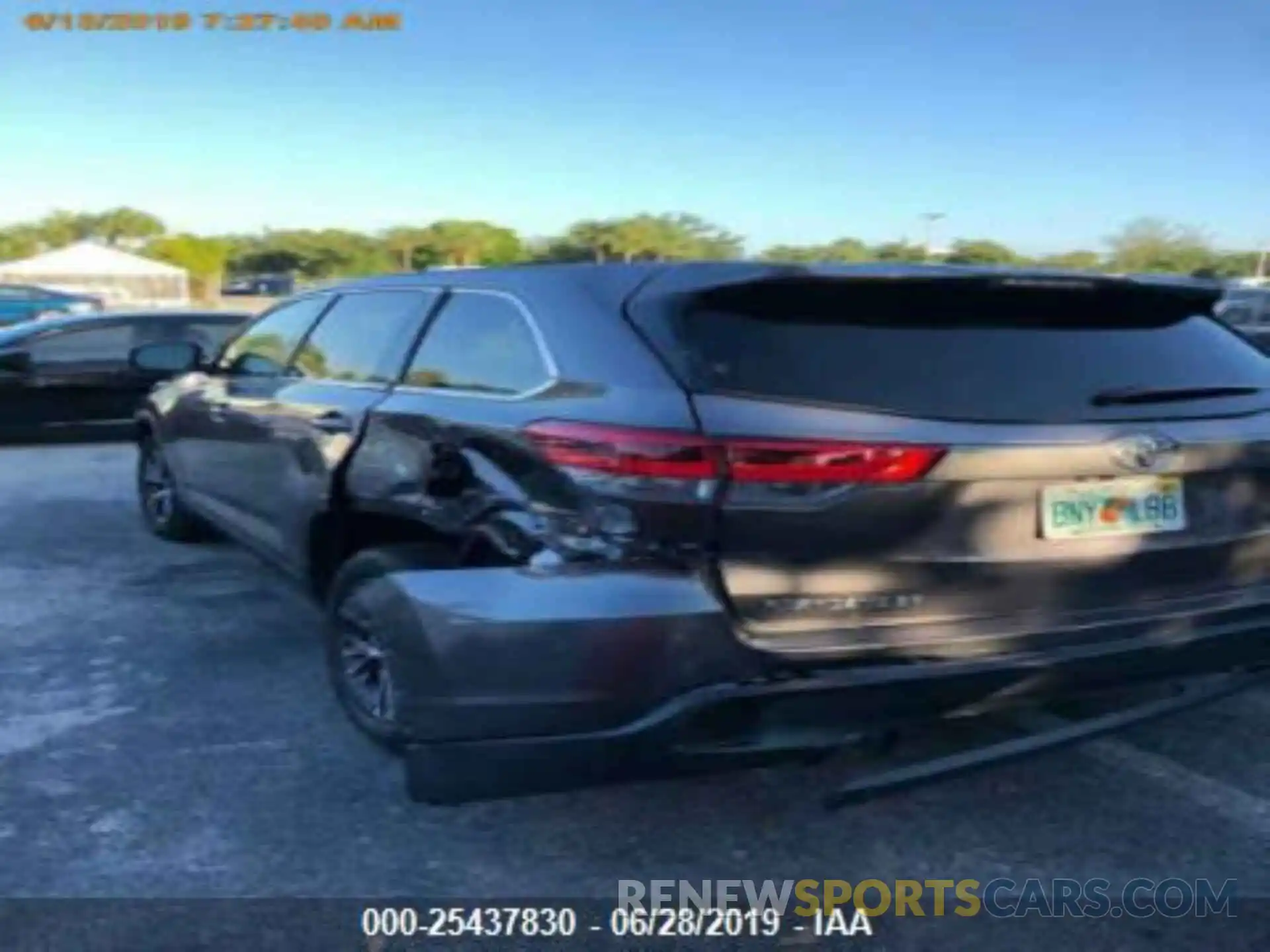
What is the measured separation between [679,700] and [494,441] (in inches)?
32.8

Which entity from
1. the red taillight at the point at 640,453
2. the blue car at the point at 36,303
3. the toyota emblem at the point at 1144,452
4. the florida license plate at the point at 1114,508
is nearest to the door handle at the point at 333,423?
the red taillight at the point at 640,453

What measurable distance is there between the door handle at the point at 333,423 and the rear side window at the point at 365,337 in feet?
0.45

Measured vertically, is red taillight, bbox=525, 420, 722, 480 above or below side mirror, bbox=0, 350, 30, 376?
above

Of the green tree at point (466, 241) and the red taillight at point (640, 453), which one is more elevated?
the green tree at point (466, 241)

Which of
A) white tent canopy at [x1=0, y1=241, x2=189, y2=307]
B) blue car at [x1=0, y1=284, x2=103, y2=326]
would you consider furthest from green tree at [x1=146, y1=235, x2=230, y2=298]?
blue car at [x1=0, y1=284, x2=103, y2=326]

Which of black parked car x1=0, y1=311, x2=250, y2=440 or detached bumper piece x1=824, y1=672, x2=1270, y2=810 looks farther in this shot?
black parked car x1=0, y1=311, x2=250, y2=440

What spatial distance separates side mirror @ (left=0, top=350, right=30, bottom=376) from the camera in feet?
31.6

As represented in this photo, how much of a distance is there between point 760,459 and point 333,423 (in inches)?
73.8

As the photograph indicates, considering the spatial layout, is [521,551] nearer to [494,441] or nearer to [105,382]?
[494,441]

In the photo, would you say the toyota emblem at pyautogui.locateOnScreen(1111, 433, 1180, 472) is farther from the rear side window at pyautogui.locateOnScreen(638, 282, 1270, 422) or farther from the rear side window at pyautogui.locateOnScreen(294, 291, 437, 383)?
the rear side window at pyautogui.locateOnScreen(294, 291, 437, 383)

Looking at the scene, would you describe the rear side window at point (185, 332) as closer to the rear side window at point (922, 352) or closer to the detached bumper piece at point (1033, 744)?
the rear side window at point (922, 352)

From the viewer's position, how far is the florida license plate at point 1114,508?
2646 mm

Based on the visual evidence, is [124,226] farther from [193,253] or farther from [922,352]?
[922,352]

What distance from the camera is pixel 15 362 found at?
9680 millimetres
